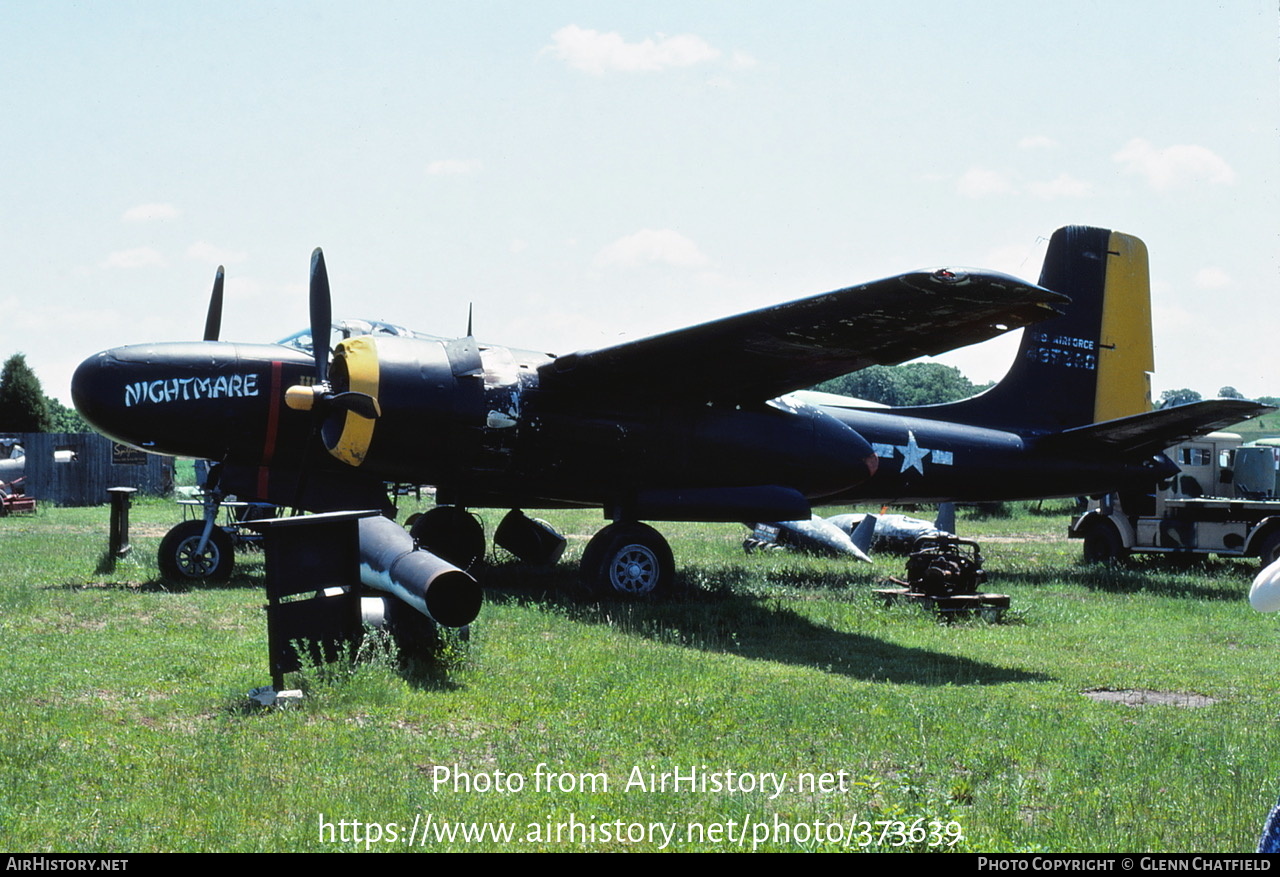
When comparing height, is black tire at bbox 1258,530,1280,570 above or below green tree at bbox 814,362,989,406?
below

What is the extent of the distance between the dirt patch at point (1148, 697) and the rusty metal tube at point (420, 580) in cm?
470

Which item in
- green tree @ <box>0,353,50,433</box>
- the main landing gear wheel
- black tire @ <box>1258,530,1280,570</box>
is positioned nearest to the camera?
the main landing gear wheel

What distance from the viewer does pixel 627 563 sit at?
13.1 m

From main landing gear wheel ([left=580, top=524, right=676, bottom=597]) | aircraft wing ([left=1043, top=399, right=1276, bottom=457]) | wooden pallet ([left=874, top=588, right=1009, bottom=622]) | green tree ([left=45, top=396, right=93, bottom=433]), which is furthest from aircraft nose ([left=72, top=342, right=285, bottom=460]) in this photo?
green tree ([left=45, top=396, right=93, bottom=433])

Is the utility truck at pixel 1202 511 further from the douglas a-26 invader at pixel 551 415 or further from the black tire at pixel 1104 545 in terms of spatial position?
the douglas a-26 invader at pixel 551 415

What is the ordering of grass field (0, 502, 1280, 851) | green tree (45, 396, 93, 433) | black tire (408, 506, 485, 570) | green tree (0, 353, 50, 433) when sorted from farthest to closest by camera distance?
green tree (45, 396, 93, 433)
green tree (0, 353, 50, 433)
black tire (408, 506, 485, 570)
grass field (0, 502, 1280, 851)

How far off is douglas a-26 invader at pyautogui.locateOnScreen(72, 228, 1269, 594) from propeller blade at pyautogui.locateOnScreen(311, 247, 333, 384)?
0.02 metres

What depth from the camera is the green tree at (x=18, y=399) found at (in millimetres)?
59281

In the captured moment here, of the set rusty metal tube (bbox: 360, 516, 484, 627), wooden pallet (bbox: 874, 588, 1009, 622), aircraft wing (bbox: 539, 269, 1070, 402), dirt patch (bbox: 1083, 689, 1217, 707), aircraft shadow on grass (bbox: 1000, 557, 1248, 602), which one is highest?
aircraft wing (bbox: 539, 269, 1070, 402)

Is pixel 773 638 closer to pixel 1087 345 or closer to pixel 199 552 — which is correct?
pixel 199 552

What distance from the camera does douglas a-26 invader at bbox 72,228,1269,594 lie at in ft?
38.9

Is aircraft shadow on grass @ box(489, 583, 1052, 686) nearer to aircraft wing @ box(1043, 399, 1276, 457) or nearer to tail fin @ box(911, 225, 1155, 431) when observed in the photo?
aircraft wing @ box(1043, 399, 1276, 457)

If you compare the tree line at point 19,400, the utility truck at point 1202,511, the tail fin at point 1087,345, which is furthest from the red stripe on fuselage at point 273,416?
the tree line at point 19,400

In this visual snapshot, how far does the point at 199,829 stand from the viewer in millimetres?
4871
